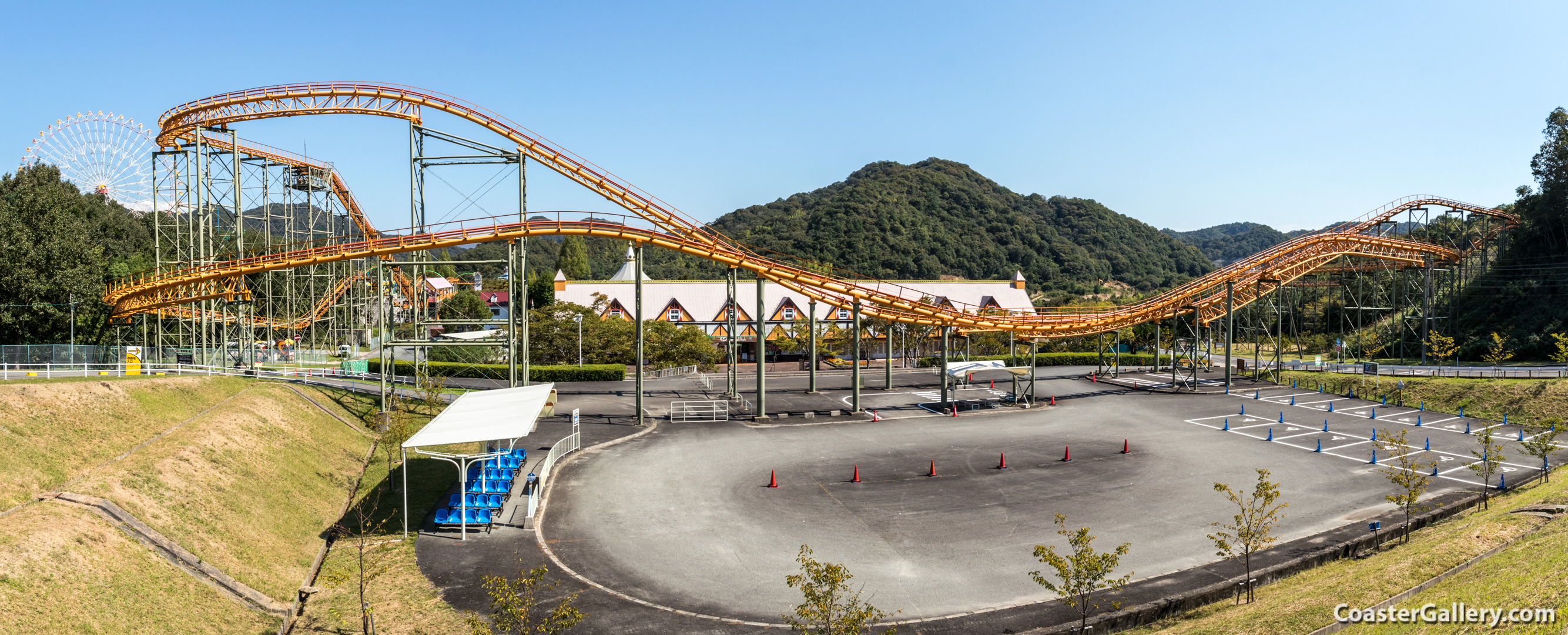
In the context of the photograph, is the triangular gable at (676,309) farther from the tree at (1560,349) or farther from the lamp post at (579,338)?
the tree at (1560,349)

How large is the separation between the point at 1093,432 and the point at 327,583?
100ft

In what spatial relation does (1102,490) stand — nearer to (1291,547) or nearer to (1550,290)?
(1291,547)

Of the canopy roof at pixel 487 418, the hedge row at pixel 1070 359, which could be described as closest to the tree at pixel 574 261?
the hedge row at pixel 1070 359

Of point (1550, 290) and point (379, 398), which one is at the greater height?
point (1550, 290)

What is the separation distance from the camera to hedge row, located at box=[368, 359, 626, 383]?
50.7 meters

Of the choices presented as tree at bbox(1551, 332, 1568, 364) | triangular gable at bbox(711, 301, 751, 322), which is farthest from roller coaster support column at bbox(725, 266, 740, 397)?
tree at bbox(1551, 332, 1568, 364)

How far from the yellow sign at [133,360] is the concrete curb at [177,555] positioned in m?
18.9

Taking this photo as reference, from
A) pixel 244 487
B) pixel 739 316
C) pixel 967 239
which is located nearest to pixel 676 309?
pixel 739 316

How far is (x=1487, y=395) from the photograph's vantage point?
38.9 meters

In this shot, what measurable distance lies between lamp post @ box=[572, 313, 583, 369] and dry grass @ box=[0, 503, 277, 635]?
128ft

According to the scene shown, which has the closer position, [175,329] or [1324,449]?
[1324,449]

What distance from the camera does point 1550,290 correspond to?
5547 cm

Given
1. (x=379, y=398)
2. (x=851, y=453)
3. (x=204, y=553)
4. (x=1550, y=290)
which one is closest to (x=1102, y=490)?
(x=851, y=453)

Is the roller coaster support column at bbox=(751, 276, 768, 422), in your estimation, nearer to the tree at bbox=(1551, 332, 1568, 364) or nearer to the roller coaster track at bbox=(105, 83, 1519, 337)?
the roller coaster track at bbox=(105, 83, 1519, 337)
